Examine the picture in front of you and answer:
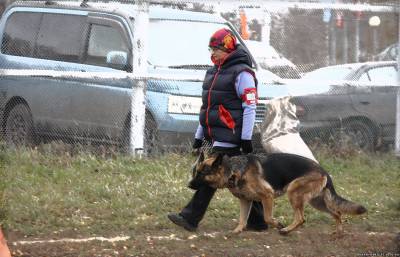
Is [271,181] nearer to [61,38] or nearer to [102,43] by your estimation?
[102,43]

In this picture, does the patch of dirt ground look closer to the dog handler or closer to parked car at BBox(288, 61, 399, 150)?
the dog handler

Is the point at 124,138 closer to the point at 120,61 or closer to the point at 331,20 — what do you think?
the point at 120,61

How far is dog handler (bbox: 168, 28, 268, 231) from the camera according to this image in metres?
7.34

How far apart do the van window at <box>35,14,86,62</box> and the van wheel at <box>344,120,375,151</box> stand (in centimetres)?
359

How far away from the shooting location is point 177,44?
11.1m

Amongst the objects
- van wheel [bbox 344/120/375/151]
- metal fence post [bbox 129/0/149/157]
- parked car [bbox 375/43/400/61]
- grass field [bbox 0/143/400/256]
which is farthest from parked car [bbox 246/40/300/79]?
metal fence post [bbox 129/0/149/157]

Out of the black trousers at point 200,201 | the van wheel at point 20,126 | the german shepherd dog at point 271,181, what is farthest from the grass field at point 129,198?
the van wheel at point 20,126

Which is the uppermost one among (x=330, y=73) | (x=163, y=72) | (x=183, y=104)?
(x=330, y=73)

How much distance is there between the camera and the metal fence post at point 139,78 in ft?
34.5

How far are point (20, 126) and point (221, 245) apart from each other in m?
4.34

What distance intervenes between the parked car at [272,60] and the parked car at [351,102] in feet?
0.70

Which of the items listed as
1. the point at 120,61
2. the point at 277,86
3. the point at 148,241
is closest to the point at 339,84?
the point at 277,86

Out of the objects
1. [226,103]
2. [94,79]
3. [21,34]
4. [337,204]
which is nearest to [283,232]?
[337,204]

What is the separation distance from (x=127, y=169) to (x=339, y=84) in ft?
10.2
